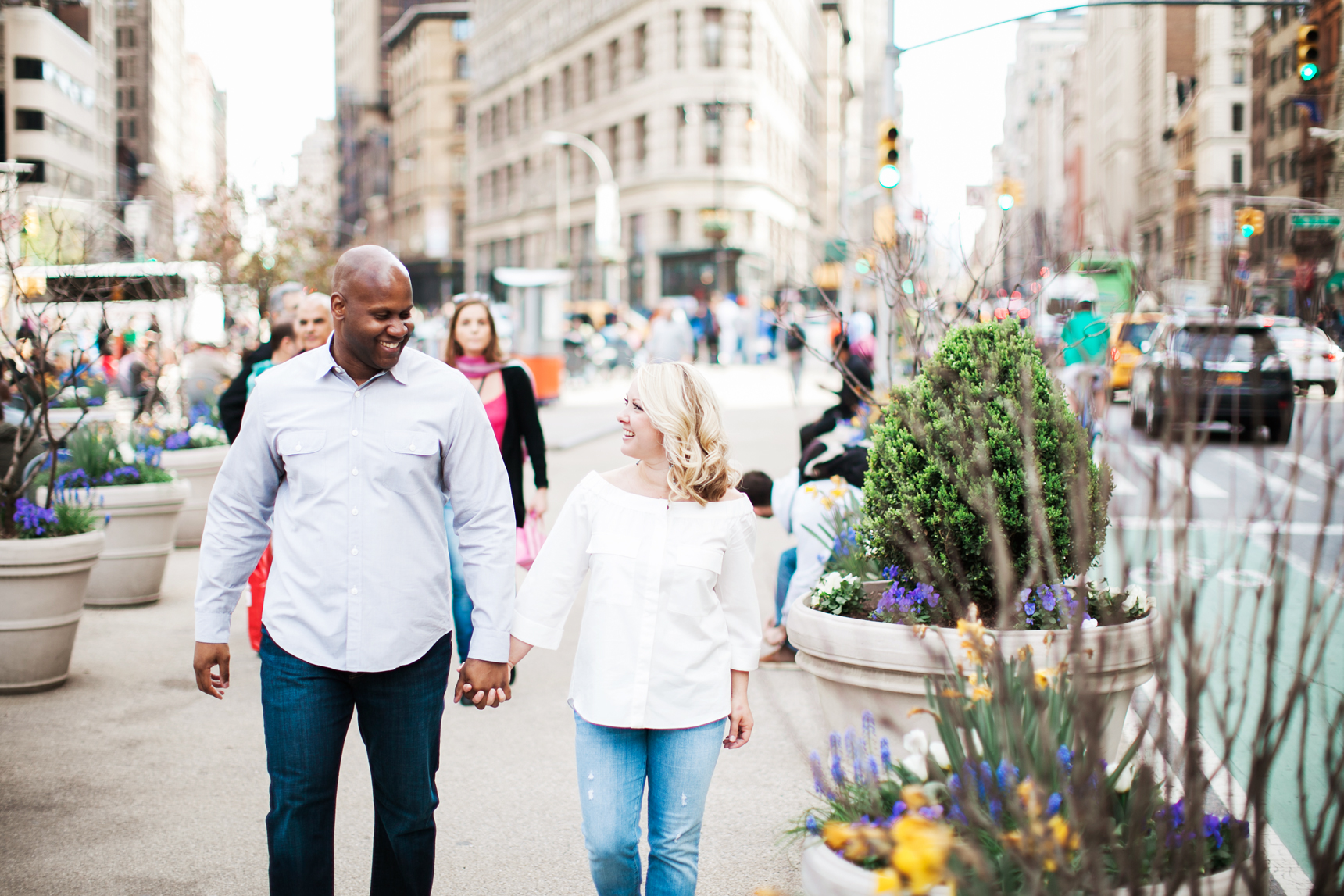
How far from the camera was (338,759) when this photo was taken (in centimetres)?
332

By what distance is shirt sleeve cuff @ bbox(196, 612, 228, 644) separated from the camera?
10.7ft

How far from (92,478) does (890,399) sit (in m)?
5.65

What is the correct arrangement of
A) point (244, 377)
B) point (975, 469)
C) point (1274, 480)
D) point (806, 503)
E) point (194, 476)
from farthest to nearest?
point (1274, 480) < point (194, 476) < point (244, 377) < point (806, 503) < point (975, 469)

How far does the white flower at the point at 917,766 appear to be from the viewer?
252 centimetres

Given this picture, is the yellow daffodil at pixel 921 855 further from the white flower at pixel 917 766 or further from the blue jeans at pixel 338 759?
the blue jeans at pixel 338 759

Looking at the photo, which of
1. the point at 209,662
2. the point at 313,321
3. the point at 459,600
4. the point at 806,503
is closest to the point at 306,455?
the point at 209,662

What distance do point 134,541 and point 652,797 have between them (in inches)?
232

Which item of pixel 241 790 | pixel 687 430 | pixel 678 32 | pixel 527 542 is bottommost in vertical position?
pixel 241 790

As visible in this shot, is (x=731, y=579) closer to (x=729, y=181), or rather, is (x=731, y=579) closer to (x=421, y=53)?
(x=729, y=181)

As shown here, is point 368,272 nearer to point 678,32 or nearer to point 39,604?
point 39,604

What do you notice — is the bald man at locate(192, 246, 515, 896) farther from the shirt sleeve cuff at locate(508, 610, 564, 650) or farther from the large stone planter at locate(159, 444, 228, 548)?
the large stone planter at locate(159, 444, 228, 548)

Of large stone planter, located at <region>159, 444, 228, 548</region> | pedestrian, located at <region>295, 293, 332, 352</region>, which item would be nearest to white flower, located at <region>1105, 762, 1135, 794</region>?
pedestrian, located at <region>295, 293, 332, 352</region>

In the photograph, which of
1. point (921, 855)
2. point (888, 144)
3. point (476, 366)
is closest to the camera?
point (921, 855)

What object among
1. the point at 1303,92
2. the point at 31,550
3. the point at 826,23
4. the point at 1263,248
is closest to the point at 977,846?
the point at 31,550
